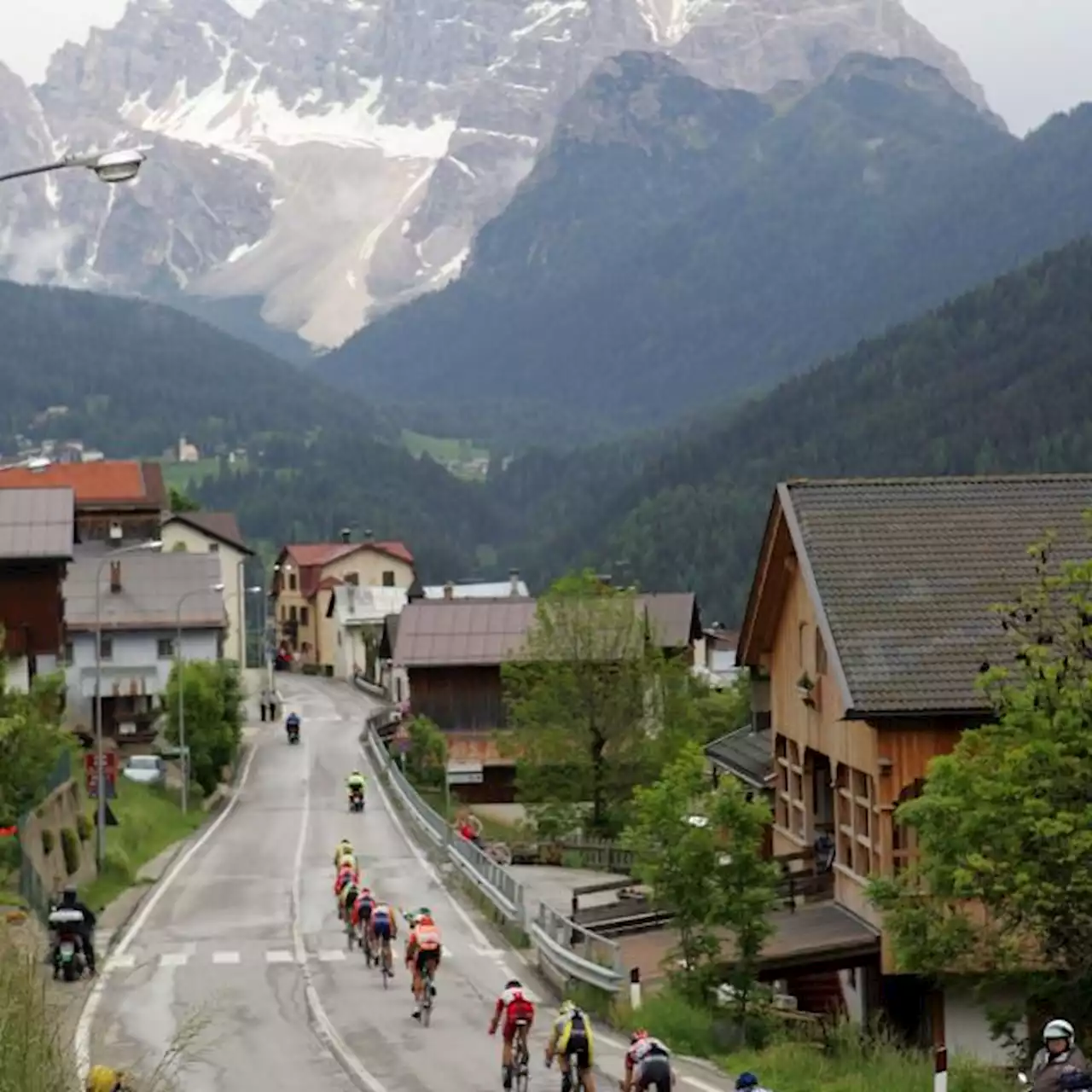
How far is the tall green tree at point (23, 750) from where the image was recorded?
43.2 metres

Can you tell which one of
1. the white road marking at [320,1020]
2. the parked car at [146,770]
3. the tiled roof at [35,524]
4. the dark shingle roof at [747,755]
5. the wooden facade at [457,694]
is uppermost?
the tiled roof at [35,524]

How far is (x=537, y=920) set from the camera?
122 ft

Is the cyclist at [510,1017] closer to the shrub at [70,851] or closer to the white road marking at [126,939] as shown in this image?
the white road marking at [126,939]

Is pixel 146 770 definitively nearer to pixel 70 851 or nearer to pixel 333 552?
pixel 70 851

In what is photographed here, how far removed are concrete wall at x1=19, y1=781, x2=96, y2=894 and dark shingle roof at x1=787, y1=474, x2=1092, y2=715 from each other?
15.1 meters

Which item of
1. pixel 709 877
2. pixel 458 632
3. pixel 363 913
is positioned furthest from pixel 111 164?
pixel 458 632

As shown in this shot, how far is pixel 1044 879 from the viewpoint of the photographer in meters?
23.5

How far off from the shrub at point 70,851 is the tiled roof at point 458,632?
135 feet

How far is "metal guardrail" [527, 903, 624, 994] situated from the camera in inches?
1189

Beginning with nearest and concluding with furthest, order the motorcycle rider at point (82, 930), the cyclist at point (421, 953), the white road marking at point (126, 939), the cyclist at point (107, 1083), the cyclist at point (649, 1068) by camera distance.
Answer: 1. the cyclist at point (107, 1083)
2. the cyclist at point (649, 1068)
3. the white road marking at point (126, 939)
4. the cyclist at point (421, 953)
5. the motorcycle rider at point (82, 930)

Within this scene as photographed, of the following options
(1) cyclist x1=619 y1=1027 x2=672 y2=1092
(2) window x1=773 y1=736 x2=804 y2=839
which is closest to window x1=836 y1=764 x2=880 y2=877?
(2) window x1=773 y1=736 x2=804 y2=839

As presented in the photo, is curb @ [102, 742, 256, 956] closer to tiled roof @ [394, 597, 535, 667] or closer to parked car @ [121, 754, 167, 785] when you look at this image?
parked car @ [121, 754, 167, 785]

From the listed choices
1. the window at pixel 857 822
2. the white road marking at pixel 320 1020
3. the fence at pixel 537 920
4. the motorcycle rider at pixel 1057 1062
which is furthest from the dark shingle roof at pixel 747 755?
the motorcycle rider at pixel 1057 1062

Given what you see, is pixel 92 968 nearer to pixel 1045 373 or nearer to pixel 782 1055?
pixel 782 1055
